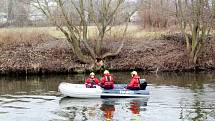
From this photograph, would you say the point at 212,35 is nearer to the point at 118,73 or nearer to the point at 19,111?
the point at 118,73

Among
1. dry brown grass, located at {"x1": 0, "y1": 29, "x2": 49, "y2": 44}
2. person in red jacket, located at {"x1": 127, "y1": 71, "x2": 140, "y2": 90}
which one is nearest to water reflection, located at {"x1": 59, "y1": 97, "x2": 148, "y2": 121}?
person in red jacket, located at {"x1": 127, "y1": 71, "x2": 140, "y2": 90}

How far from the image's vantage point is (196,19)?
124 ft

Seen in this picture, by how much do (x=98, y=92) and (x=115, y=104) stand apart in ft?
6.31

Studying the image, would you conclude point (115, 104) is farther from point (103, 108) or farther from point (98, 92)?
point (98, 92)

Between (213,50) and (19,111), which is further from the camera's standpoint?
(213,50)

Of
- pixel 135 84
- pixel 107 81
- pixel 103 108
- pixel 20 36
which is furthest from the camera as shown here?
pixel 20 36

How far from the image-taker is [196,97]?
25.8 metres

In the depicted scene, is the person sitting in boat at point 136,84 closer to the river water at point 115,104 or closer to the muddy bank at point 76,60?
the river water at point 115,104

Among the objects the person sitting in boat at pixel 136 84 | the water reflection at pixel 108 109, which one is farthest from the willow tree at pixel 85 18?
the water reflection at pixel 108 109

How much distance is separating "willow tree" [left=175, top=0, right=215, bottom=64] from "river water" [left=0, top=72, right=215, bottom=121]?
527 centimetres

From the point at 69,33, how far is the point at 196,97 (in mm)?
15345

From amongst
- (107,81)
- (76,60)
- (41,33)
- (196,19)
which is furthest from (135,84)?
(41,33)

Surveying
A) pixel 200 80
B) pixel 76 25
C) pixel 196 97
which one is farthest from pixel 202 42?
pixel 196 97

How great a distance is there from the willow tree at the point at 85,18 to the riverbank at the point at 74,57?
1.04 metres
